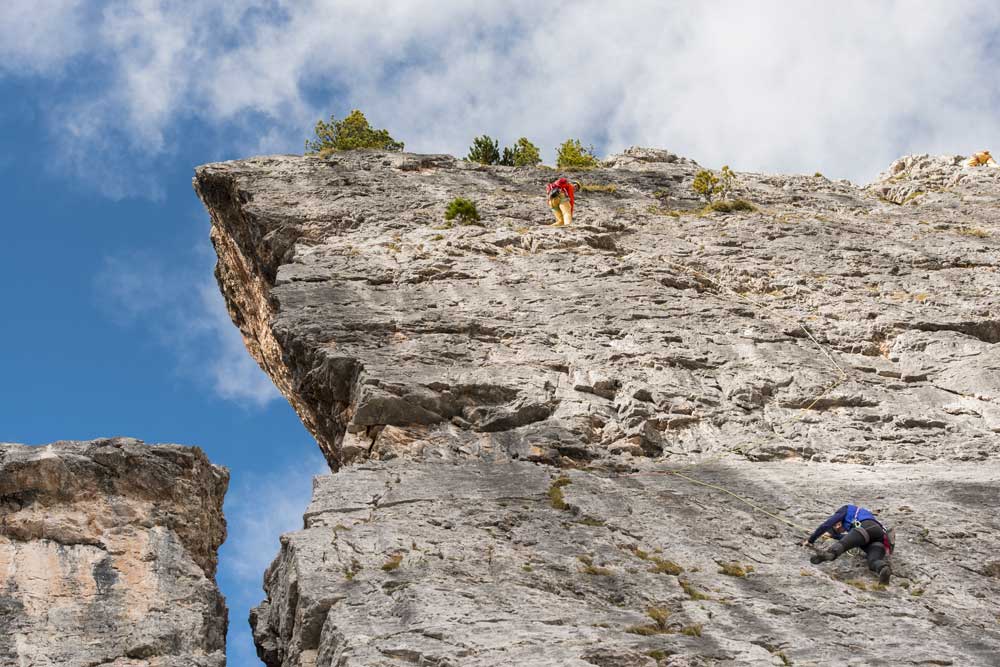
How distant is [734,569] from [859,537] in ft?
5.29

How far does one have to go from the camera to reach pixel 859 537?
546 inches

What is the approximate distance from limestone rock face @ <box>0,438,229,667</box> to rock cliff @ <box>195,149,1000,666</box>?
111cm

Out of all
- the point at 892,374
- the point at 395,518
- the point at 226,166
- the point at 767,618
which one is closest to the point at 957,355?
the point at 892,374

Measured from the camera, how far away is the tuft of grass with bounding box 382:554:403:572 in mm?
13188

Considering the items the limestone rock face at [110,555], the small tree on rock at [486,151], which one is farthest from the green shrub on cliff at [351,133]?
the limestone rock face at [110,555]


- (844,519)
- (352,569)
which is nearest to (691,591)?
(844,519)

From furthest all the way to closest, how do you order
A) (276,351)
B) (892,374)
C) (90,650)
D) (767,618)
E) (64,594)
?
(276,351) → (892,374) → (64,594) → (90,650) → (767,618)

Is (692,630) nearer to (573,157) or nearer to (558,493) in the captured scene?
(558,493)

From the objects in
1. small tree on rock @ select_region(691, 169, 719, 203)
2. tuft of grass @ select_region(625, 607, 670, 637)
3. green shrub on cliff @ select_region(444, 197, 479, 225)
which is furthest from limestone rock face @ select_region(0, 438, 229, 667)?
small tree on rock @ select_region(691, 169, 719, 203)

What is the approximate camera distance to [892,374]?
19672 millimetres

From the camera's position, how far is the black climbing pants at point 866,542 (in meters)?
13.8

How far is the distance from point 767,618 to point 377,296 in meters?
11.0

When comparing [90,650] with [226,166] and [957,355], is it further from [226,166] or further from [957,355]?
[226,166]

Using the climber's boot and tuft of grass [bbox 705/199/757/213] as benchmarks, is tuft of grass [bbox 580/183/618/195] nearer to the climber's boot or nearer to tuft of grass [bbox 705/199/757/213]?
tuft of grass [bbox 705/199/757/213]
